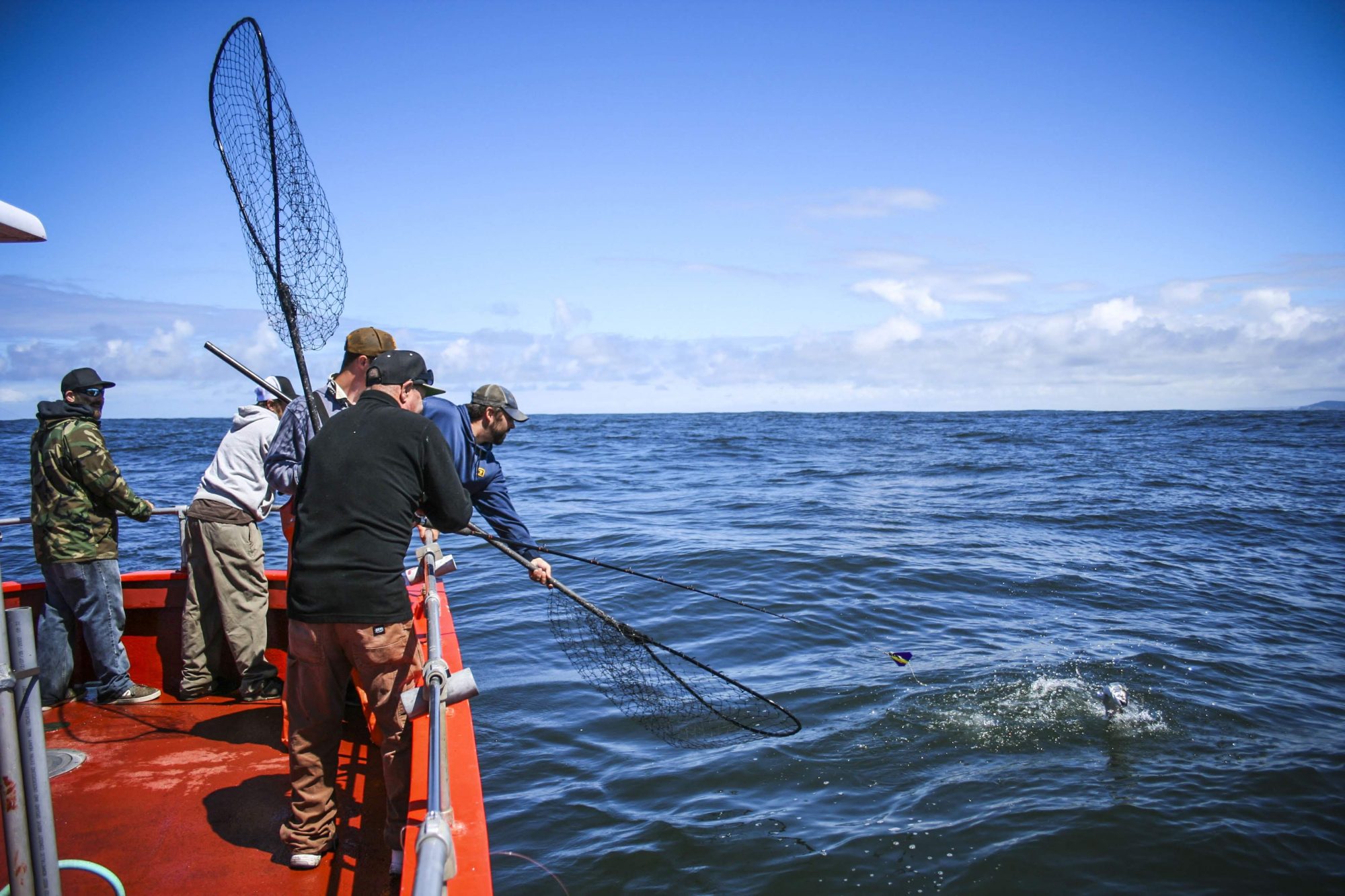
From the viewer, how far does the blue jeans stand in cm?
470

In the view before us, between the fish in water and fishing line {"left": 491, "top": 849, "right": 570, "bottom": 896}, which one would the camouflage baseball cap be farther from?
the fish in water

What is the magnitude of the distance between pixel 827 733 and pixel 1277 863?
2.68 metres

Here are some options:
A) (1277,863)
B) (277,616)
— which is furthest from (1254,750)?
(277,616)

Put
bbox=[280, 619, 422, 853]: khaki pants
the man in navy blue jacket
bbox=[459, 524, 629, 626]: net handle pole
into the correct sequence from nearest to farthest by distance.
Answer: bbox=[280, 619, 422, 853]: khaki pants → bbox=[459, 524, 629, 626]: net handle pole → the man in navy blue jacket

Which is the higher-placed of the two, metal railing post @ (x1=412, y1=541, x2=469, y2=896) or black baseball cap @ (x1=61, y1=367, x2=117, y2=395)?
black baseball cap @ (x1=61, y1=367, x2=117, y2=395)

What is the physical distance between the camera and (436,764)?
206 cm

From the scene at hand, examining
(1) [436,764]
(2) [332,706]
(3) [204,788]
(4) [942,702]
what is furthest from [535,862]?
(4) [942,702]

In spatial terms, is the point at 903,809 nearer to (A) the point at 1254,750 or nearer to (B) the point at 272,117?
(A) the point at 1254,750

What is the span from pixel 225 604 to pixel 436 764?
3.34 metres

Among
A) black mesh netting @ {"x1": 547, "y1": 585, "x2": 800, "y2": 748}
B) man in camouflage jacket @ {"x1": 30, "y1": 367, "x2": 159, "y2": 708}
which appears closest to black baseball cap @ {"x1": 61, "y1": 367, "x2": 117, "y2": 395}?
man in camouflage jacket @ {"x1": 30, "y1": 367, "x2": 159, "y2": 708}

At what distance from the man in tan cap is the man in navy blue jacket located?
45 cm

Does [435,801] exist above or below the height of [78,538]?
below

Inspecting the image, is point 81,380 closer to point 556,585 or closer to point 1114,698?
point 556,585

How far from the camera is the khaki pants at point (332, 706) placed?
118 inches
